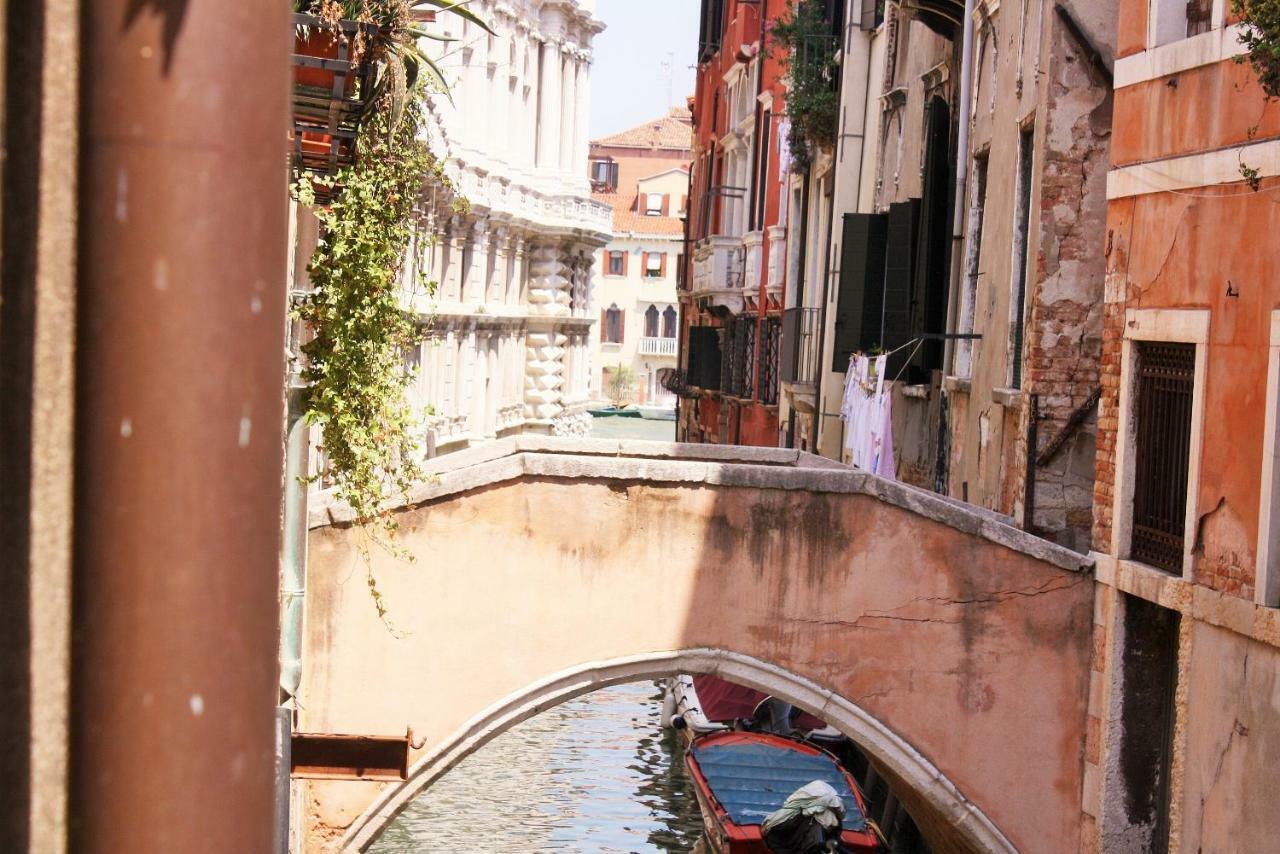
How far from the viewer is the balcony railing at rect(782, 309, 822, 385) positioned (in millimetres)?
21103

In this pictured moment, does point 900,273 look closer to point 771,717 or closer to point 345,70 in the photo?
point 771,717

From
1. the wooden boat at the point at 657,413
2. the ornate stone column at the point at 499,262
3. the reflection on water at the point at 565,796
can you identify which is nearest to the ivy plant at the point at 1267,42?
the reflection on water at the point at 565,796

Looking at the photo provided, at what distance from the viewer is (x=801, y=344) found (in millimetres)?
21703

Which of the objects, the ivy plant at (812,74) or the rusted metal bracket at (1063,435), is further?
the ivy plant at (812,74)

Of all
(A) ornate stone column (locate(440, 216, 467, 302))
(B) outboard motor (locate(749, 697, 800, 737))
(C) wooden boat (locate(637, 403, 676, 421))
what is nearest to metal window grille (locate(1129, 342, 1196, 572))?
(B) outboard motor (locate(749, 697, 800, 737))

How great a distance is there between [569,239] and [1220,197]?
30361 millimetres

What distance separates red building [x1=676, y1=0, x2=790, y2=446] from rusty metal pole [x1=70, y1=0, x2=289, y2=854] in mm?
21982

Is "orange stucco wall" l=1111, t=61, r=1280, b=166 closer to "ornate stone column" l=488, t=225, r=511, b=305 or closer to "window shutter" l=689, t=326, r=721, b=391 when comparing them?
"window shutter" l=689, t=326, r=721, b=391

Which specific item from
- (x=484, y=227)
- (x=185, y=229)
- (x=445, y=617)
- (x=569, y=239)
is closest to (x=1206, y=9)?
(x=445, y=617)

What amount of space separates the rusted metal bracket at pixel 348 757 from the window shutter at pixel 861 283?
311 inches

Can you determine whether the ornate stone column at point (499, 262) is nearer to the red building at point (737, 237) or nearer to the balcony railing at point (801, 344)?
the red building at point (737, 237)

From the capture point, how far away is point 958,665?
990 cm

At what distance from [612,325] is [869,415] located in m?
58.2

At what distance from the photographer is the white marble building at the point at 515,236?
27.8 metres
